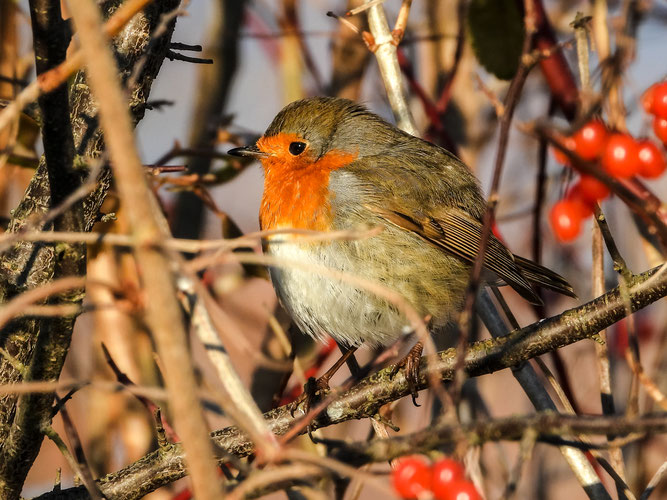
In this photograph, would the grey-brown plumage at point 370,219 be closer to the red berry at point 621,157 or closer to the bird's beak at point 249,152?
the bird's beak at point 249,152

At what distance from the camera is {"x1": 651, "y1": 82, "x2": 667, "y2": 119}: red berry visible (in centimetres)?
139

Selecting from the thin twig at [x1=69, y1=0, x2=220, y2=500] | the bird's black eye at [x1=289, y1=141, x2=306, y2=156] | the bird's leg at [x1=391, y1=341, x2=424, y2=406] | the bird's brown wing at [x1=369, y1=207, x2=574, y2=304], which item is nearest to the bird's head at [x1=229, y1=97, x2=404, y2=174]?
the bird's black eye at [x1=289, y1=141, x2=306, y2=156]

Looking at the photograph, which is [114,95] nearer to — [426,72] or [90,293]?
[90,293]

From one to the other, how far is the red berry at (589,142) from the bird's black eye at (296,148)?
6.28 feet

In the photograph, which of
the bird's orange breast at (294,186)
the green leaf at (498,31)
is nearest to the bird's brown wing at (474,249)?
the bird's orange breast at (294,186)

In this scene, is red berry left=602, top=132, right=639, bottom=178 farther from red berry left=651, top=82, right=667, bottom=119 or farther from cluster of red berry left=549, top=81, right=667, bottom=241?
red berry left=651, top=82, right=667, bottom=119

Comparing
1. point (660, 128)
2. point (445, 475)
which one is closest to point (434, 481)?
point (445, 475)

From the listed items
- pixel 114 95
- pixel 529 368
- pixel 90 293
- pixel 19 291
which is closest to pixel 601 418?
pixel 114 95

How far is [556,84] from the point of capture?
111 inches

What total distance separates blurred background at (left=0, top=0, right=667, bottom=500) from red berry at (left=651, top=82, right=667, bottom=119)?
158 cm

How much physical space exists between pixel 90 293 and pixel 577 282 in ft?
7.42

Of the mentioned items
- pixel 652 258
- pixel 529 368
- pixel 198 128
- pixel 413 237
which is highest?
pixel 198 128

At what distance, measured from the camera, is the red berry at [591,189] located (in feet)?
4.49

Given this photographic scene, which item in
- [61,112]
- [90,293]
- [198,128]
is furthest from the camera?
[198,128]
